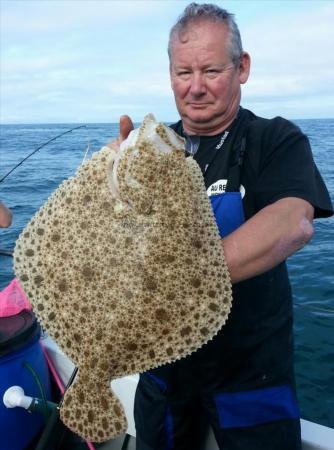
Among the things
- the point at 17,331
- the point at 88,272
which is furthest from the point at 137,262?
the point at 17,331

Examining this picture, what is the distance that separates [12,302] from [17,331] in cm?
38

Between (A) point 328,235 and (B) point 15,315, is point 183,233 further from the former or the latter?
(A) point 328,235

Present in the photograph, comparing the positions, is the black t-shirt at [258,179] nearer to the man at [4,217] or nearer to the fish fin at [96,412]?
the fish fin at [96,412]

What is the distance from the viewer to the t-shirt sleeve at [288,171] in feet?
6.51

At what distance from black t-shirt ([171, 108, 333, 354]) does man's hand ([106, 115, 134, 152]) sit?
0.68 metres

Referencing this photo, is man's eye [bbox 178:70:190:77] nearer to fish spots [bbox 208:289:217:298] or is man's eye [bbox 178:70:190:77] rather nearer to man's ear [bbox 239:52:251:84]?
man's ear [bbox 239:52:251:84]

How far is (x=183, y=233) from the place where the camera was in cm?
187

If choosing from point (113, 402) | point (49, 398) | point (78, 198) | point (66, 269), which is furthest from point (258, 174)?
point (49, 398)

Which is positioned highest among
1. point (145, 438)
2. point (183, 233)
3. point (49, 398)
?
point (183, 233)

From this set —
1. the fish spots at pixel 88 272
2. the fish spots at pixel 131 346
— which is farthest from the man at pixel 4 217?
the fish spots at pixel 131 346

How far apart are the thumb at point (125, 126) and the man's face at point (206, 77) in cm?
63

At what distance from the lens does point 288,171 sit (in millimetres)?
2059

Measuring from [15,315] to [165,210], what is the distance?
2.60 metres

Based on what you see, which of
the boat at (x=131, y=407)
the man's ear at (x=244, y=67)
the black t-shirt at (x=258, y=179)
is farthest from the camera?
the boat at (x=131, y=407)
